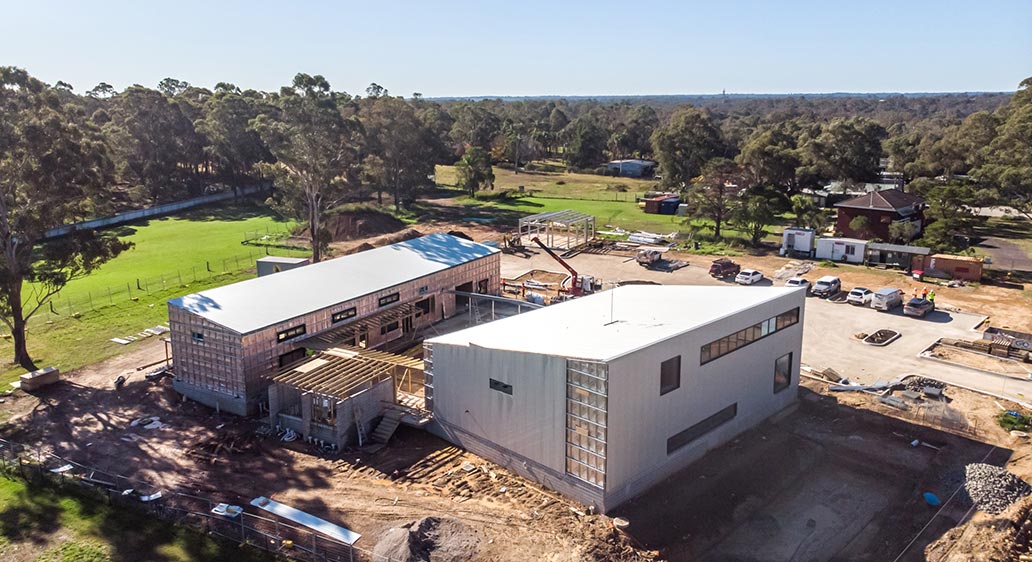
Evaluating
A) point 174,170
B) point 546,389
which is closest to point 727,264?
point 546,389

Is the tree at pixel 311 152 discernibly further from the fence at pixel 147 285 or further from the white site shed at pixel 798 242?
the white site shed at pixel 798 242

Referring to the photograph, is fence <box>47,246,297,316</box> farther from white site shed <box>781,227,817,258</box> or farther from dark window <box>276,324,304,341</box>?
white site shed <box>781,227,817,258</box>

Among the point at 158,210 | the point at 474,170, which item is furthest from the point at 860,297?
the point at 158,210

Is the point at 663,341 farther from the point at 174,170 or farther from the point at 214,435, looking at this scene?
the point at 174,170

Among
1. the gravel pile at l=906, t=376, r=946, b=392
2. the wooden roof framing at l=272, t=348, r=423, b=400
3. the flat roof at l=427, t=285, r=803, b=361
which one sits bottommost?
the gravel pile at l=906, t=376, r=946, b=392

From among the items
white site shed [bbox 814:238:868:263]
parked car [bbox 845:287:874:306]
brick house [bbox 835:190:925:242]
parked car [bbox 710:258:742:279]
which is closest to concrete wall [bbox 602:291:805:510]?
parked car [bbox 845:287:874:306]

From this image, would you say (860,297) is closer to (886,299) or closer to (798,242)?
(886,299)

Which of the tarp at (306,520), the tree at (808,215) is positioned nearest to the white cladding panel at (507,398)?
the tarp at (306,520)
